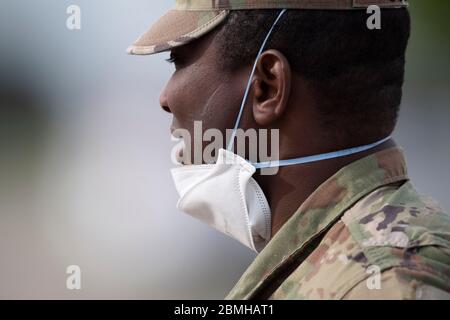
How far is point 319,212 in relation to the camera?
7.60 feet

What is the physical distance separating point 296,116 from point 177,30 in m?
0.49

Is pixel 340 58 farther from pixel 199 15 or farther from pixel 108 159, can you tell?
pixel 108 159

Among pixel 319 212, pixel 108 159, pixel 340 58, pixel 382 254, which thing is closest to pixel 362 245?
pixel 382 254

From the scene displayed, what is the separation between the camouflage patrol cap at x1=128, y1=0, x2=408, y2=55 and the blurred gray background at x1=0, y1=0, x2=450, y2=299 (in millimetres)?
4569

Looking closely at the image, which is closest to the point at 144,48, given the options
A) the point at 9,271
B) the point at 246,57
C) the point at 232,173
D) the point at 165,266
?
the point at 246,57

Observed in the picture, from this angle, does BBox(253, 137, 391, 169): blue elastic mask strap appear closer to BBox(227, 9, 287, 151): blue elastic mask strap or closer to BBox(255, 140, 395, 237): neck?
BBox(255, 140, 395, 237): neck

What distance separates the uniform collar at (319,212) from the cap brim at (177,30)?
24.7 inches

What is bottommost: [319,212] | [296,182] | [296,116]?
[319,212]

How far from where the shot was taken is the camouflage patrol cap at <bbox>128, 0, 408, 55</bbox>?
94.1 inches

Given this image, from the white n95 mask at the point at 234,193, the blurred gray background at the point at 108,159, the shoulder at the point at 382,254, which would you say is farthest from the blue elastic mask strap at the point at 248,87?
the blurred gray background at the point at 108,159

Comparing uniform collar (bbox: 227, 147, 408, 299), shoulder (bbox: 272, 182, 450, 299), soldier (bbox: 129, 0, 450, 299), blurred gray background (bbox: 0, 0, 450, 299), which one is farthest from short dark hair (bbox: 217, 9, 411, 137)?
A: blurred gray background (bbox: 0, 0, 450, 299)

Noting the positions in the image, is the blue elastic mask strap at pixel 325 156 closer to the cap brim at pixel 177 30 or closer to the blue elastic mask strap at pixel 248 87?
the blue elastic mask strap at pixel 248 87
